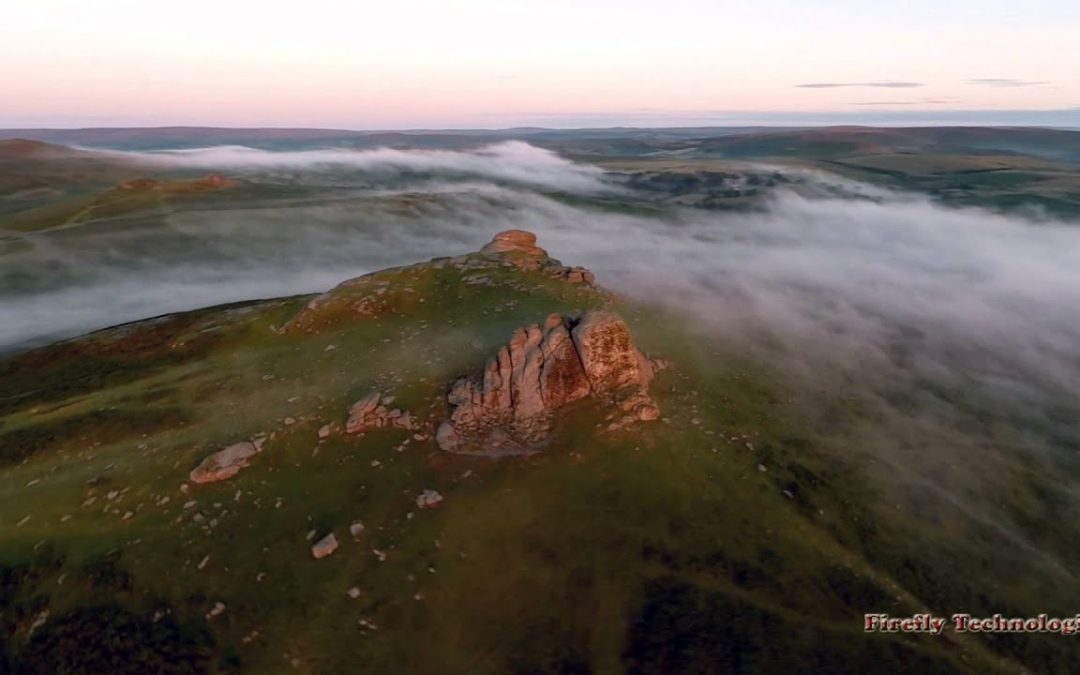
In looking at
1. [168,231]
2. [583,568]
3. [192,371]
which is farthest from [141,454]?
[168,231]

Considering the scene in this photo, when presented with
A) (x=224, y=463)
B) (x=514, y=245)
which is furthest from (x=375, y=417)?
(x=514, y=245)

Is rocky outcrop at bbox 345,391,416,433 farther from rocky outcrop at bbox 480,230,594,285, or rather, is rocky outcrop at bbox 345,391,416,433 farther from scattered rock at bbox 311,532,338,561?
rocky outcrop at bbox 480,230,594,285

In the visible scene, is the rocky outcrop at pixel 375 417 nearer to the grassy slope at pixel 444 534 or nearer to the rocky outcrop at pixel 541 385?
the grassy slope at pixel 444 534

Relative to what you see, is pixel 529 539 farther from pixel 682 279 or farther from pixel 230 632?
pixel 682 279

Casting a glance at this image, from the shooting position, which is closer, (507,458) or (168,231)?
(507,458)

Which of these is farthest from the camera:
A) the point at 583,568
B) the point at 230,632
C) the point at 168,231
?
the point at 168,231

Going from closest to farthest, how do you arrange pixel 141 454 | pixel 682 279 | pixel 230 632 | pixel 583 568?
pixel 230 632 → pixel 583 568 → pixel 141 454 → pixel 682 279
